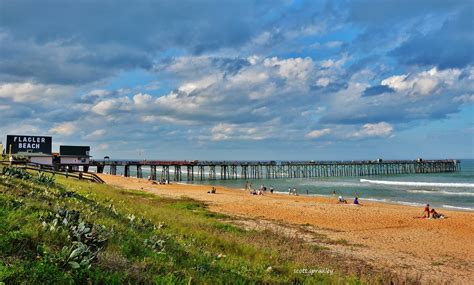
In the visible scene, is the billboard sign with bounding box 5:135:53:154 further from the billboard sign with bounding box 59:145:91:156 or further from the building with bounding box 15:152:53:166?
the billboard sign with bounding box 59:145:91:156

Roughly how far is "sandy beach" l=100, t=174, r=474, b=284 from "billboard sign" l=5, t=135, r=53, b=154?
33.2 meters

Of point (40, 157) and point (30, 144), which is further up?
point (30, 144)

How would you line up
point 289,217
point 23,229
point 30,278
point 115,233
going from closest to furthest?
1. point 30,278
2. point 23,229
3. point 115,233
4. point 289,217

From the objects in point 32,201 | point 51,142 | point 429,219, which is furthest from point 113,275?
point 51,142

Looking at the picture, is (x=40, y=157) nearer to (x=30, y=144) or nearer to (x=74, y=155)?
(x=30, y=144)

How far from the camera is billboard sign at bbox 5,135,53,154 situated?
168 ft

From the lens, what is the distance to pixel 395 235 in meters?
20.2

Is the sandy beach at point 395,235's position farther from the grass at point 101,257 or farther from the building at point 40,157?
the building at point 40,157

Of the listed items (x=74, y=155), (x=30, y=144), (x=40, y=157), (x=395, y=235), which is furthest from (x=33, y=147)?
(x=395, y=235)

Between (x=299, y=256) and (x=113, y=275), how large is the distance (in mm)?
5886

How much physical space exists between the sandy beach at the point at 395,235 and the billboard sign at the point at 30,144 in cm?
3318

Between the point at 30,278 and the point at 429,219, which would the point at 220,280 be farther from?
the point at 429,219

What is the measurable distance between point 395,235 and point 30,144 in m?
49.1

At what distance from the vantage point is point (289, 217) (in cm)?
2562
